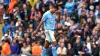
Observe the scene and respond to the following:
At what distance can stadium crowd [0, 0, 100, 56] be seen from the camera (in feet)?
79.9

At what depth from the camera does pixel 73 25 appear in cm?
2616

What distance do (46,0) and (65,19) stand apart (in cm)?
256

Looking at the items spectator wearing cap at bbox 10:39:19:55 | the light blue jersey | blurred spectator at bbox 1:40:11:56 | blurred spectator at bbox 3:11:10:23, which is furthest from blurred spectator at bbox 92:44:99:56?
blurred spectator at bbox 3:11:10:23

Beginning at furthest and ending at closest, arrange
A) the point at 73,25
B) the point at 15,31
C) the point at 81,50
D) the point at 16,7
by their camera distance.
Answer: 1. the point at 16,7
2. the point at 15,31
3. the point at 73,25
4. the point at 81,50

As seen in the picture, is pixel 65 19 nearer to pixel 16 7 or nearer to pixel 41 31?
pixel 41 31

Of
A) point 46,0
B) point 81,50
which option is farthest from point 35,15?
point 81,50

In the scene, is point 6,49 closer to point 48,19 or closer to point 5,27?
point 5,27

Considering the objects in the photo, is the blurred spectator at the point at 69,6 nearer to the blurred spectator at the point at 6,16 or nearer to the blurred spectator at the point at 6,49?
the blurred spectator at the point at 6,49

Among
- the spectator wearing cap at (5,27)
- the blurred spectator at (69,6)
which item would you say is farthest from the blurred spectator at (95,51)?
the spectator wearing cap at (5,27)

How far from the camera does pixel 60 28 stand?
85.4ft

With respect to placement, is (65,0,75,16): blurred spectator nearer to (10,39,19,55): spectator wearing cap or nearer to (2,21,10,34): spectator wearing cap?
(10,39,19,55): spectator wearing cap

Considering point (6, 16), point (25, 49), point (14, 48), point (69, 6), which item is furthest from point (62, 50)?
point (6, 16)

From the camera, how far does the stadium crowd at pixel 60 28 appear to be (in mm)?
24344

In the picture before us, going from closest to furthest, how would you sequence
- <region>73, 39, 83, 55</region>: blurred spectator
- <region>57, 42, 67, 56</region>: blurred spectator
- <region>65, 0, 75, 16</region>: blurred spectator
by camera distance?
<region>57, 42, 67, 56</region>: blurred spectator, <region>73, 39, 83, 55</region>: blurred spectator, <region>65, 0, 75, 16</region>: blurred spectator
